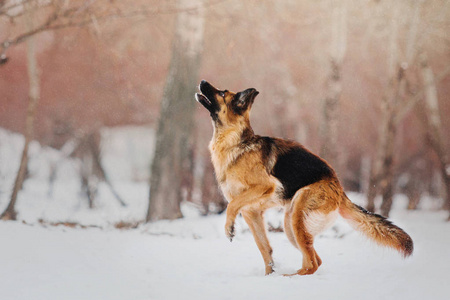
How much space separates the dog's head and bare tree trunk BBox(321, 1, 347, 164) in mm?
6074

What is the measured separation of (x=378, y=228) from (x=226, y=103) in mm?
2019

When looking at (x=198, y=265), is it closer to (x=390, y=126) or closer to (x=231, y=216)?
(x=231, y=216)

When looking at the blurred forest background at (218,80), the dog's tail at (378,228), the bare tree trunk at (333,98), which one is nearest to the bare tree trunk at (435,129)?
the blurred forest background at (218,80)

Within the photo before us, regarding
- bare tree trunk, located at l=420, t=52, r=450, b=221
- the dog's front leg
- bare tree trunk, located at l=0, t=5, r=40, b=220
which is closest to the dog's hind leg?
the dog's front leg

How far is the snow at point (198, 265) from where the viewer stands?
4496 mm

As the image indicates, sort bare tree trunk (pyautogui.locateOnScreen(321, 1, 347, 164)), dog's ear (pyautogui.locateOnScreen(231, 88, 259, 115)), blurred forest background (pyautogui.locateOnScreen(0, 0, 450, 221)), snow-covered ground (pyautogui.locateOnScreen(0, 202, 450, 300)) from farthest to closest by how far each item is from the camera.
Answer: bare tree trunk (pyautogui.locateOnScreen(321, 1, 347, 164)), blurred forest background (pyautogui.locateOnScreen(0, 0, 450, 221)), dog's ear (pyautogui.locateOnScreen(231, 88, 259, 115)), snow-covered ground (pyautogui.locateOnScreen(0, 202, 450, 300))

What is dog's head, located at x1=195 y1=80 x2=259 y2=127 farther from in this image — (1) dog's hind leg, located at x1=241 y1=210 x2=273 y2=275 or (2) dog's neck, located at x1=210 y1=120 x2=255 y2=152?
(1) dog's hind leg, located at x1=241 y1=210 x2=273 y2=275

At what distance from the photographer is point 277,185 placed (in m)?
5.18

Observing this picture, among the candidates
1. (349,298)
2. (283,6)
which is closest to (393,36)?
(283,6)

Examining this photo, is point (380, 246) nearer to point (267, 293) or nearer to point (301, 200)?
point (301, 200)

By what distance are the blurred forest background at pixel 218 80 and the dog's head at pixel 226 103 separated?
9.91 feet

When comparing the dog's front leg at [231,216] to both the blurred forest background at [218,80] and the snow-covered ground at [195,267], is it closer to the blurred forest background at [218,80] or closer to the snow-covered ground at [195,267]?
the snow-covered ground at [195,267]

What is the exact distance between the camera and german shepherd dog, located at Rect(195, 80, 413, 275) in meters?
4.96

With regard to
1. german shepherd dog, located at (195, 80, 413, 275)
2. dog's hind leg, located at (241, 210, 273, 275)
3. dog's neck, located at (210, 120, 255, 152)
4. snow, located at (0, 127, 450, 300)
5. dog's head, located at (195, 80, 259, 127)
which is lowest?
snow, located at (0, 127, 450, 300)
